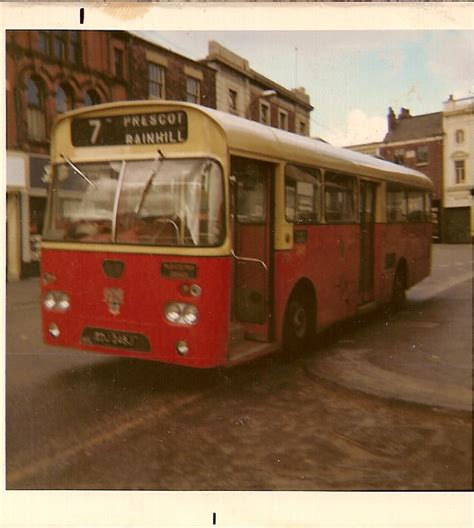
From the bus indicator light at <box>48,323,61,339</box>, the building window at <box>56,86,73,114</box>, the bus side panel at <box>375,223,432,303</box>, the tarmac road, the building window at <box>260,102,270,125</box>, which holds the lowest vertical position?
the tarmac road

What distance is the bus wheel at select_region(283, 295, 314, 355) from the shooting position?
19.9ft

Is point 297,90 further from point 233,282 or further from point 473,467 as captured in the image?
point 473,467

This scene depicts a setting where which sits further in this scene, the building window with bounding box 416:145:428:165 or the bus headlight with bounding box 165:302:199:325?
the building window with bounding box 416:145:428:165

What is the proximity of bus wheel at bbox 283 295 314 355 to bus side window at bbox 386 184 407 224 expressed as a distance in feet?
7.39

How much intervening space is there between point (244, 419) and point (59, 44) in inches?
146

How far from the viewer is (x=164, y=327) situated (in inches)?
193

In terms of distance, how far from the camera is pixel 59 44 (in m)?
5.56

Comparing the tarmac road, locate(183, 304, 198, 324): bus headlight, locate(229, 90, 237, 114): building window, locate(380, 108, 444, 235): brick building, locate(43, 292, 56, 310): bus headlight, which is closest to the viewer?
the tarmac road

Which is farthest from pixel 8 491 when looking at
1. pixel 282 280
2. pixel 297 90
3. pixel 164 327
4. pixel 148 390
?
pixel 297 90

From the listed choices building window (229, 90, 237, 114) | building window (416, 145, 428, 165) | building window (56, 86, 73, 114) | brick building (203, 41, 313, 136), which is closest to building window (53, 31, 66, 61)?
building window (56, 86, 73, 114)

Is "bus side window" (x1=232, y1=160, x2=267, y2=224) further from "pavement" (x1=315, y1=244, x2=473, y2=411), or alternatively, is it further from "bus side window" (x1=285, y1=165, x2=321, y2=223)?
"pavement" (x1=315, y1=244, x2=473, y2=411)

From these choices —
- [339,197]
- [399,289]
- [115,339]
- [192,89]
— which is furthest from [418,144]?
[115,339]

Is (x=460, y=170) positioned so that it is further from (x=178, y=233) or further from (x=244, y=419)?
(x=244, y=419)

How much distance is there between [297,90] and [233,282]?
1.74 m
